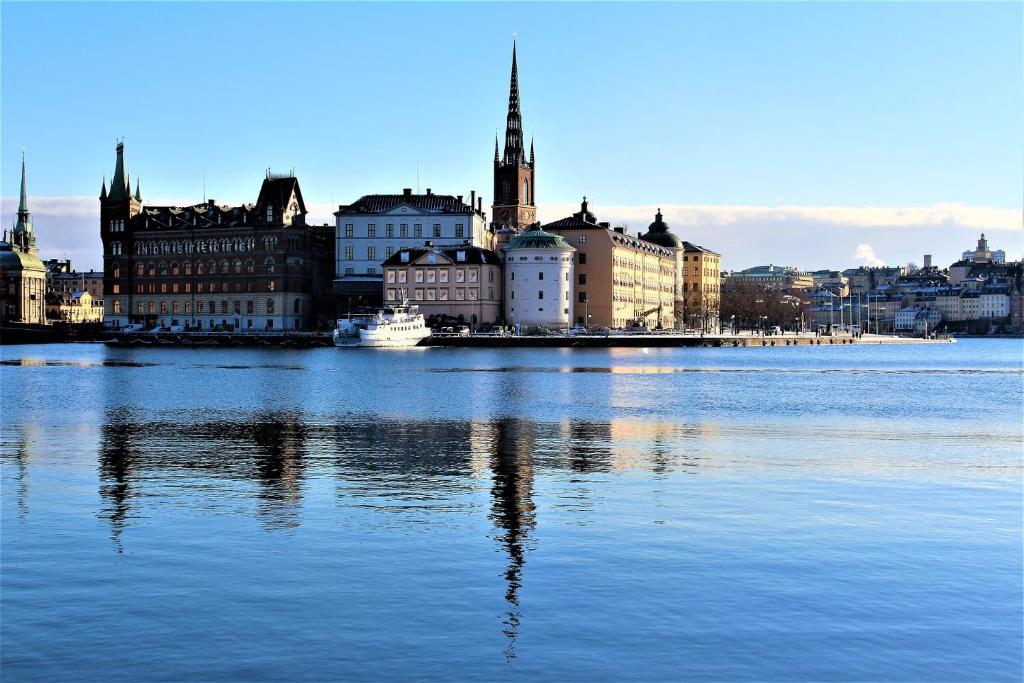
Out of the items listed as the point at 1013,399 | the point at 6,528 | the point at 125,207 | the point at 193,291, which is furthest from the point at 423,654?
the point at 125,207

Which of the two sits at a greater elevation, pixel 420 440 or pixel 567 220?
pixel 567 220

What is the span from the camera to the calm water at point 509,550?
12.2 meters

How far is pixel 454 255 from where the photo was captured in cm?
13575

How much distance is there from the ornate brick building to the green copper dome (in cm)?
2770

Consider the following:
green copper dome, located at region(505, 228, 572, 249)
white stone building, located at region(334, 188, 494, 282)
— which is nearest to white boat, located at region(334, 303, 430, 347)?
green copper dome, located at region(505, 228, 572, 249)

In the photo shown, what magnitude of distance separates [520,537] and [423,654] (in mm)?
5800

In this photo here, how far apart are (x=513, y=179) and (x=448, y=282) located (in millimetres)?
37217

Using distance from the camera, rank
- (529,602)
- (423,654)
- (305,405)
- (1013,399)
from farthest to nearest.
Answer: (1013,399), (305,405), (529,602), (423,654)

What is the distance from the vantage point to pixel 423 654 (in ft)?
39.7

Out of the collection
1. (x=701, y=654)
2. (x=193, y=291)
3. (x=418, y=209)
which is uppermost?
(x=418, y=209)

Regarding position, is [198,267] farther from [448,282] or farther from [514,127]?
[514,127]

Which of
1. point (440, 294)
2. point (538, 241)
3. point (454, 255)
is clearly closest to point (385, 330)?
point (440, 294)

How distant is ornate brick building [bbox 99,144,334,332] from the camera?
14588cm

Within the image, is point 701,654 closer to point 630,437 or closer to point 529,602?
point 529,602
